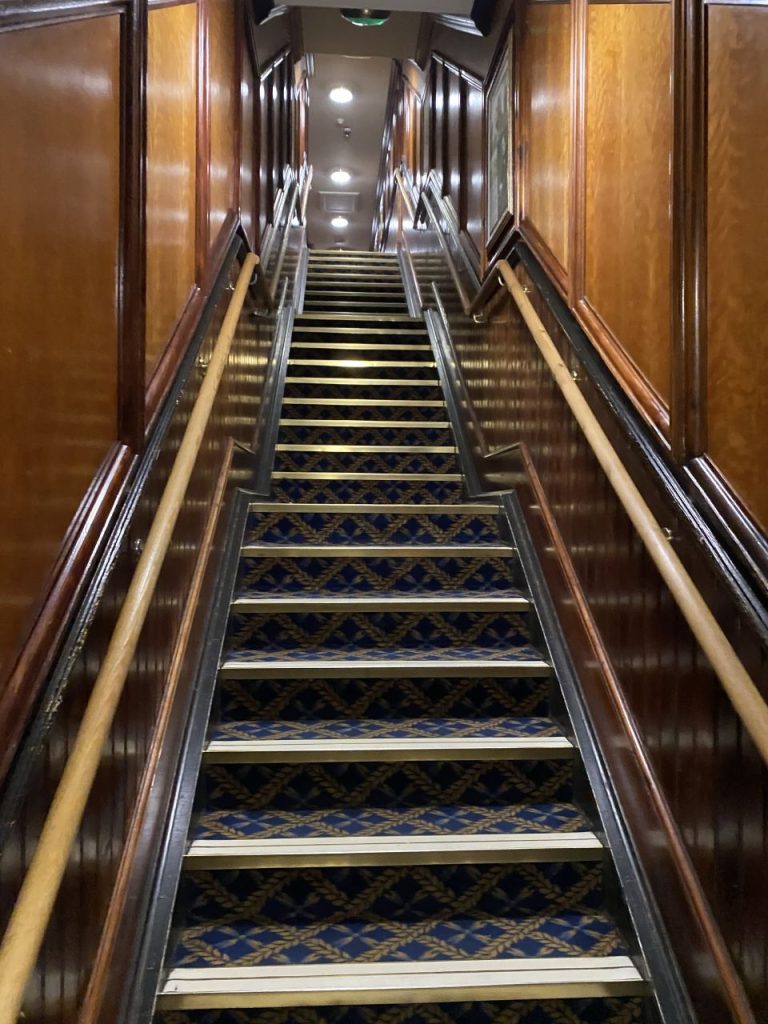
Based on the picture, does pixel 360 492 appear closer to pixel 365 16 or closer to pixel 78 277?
pixel 78 277

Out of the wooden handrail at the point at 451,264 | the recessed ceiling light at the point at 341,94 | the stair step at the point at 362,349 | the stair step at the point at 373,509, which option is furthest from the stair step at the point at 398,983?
the recessed ceiling light at the point at 341,94

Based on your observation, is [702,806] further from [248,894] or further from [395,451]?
[395,451]

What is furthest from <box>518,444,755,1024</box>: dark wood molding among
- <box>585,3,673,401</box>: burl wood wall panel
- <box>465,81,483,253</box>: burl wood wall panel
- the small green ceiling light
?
the small green ceiling light

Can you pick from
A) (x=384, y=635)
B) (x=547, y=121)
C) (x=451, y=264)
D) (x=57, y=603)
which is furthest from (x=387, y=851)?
(x=451, y=264)

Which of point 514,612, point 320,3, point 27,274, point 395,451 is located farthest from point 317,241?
point 27,274

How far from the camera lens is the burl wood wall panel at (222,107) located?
3039 mm

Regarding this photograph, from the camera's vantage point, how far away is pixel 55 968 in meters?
1.33

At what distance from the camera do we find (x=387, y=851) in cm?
186

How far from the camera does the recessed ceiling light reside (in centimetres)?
992

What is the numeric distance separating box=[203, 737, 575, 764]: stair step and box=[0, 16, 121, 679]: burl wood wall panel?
0.87 metres

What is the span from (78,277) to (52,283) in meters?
0.15

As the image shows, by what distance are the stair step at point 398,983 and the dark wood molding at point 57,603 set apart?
747 millimetres

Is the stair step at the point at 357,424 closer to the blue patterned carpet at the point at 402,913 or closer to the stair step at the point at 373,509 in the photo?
the stair step at the point at 373,509

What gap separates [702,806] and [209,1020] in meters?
1.12
